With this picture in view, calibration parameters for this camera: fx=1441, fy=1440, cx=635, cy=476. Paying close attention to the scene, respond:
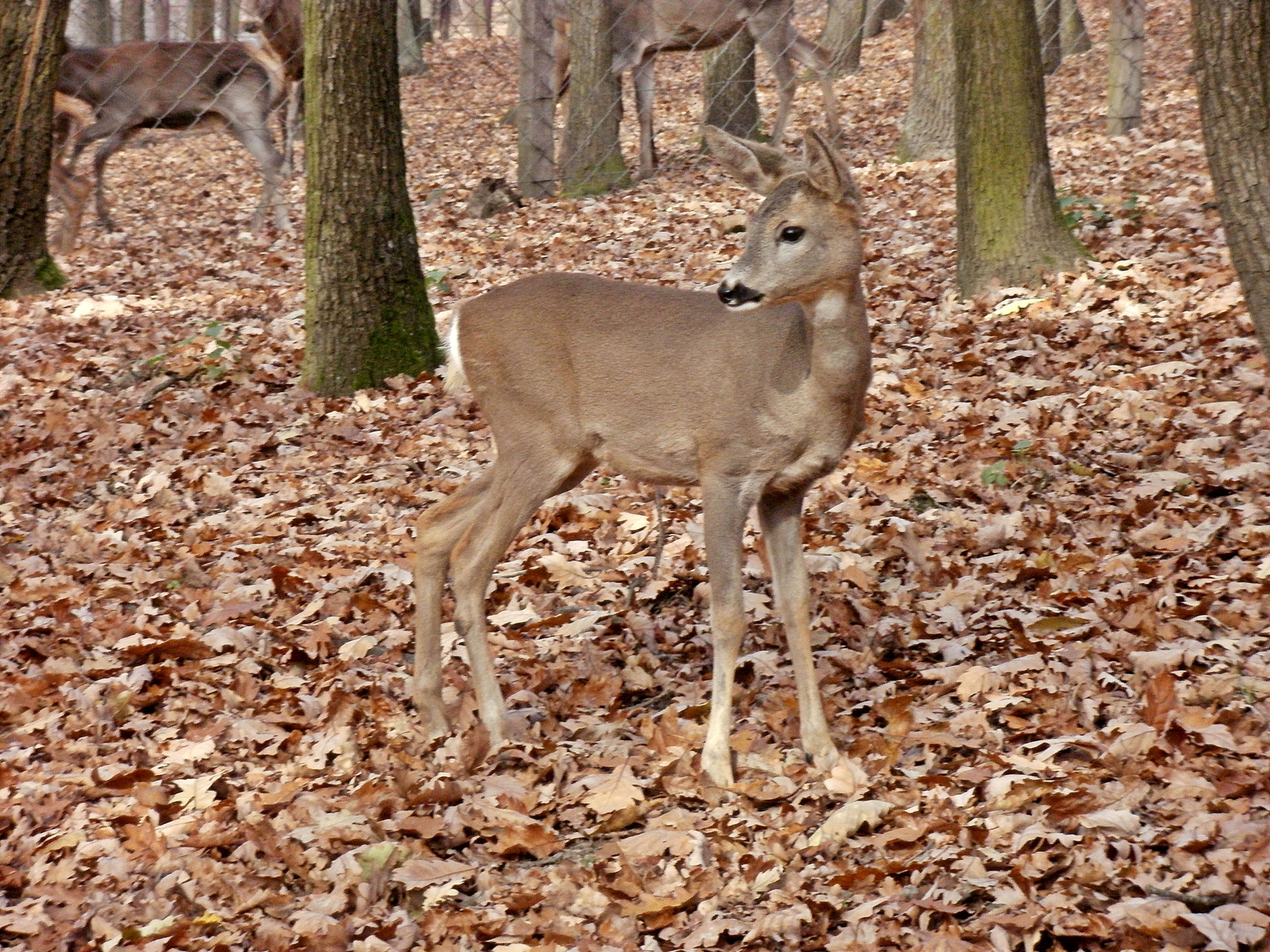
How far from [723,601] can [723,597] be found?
0.01 meters

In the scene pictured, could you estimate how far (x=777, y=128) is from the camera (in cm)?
1461

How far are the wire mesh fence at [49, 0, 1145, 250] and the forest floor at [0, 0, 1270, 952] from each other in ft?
12.8

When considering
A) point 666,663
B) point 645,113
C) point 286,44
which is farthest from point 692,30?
point 666,663

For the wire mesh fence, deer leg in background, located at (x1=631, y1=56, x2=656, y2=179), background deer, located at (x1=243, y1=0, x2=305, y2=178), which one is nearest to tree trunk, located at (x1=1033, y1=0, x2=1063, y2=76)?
the wire mesh fence

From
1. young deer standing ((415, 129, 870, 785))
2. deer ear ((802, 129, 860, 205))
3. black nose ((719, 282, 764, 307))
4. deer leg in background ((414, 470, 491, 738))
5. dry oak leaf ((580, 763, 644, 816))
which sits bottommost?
dry oak leaf ((580, 763, 644, 816))

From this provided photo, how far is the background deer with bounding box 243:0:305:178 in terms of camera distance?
1592 cm

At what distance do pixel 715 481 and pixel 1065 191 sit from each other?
7.29 metres

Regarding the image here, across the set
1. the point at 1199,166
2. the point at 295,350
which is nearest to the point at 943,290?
the point at 1199,166

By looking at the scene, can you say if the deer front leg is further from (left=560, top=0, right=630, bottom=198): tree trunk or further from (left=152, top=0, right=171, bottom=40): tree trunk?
(left=152, top=0, right=171, bottom=40): tree trunk

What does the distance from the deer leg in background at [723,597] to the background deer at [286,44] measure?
1214 cm

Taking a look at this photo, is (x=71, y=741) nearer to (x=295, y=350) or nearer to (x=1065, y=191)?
(x=295, y=350)

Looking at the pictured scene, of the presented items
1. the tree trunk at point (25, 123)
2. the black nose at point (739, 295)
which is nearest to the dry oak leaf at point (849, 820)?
the black nose at point (739, 295)

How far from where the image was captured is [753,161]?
4.64m

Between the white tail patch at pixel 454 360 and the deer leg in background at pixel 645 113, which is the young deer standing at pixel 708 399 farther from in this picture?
the deer leg in background at pixel 645 113
